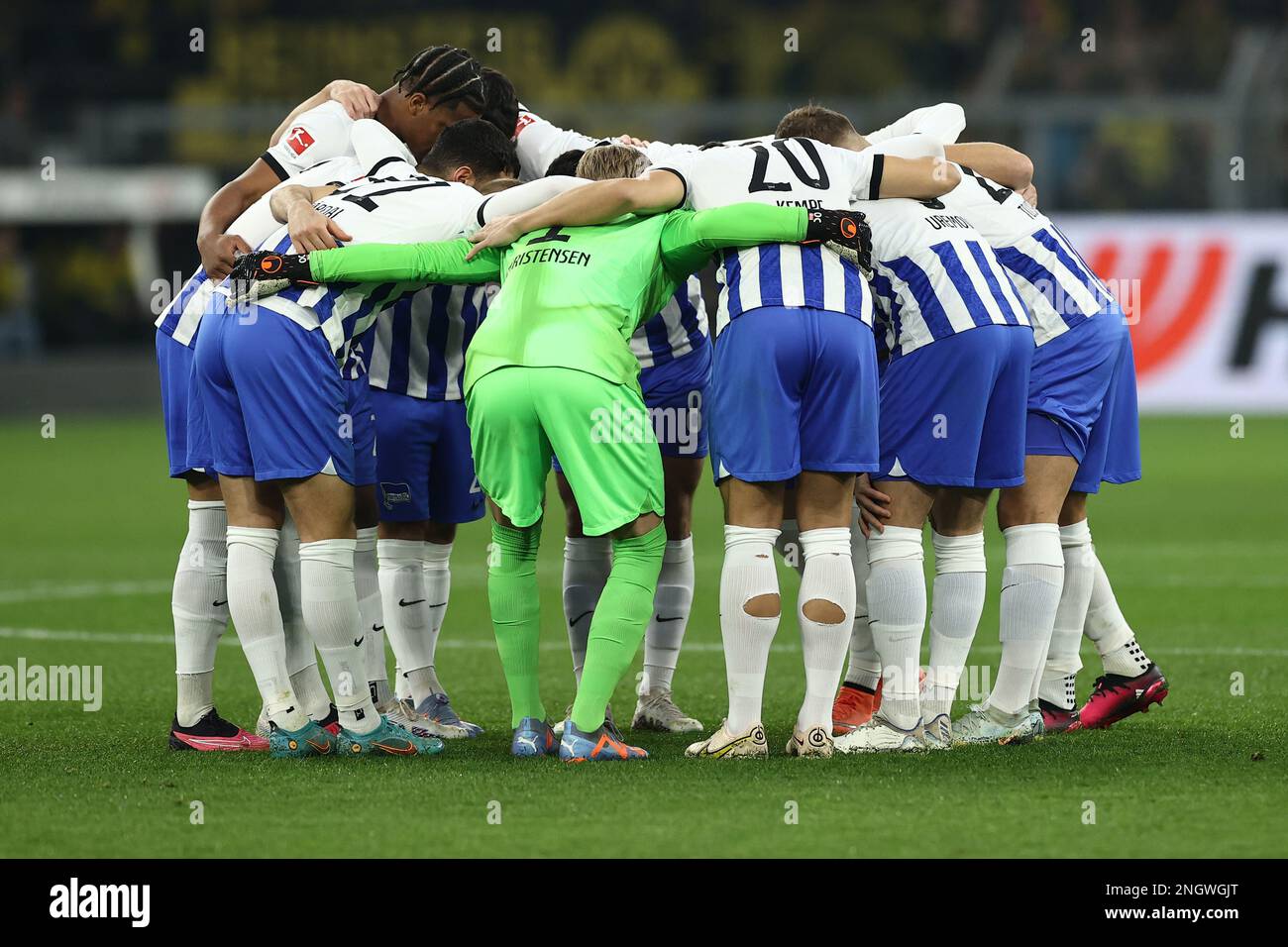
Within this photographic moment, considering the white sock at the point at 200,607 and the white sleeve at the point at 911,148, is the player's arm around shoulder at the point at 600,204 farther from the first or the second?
the white sock at the point at 200,607

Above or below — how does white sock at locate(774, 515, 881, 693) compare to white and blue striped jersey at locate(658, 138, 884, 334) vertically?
below

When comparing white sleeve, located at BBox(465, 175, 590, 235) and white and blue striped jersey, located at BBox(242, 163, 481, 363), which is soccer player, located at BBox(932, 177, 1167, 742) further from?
white and blue striped jersey, located at BBox(242, 163, 481, 363)

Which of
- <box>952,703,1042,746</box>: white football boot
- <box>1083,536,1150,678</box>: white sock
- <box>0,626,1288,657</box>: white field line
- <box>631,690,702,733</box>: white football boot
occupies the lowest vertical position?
<box>0,626,1288,657</box>: white field line

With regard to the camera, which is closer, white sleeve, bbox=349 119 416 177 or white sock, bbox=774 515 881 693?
white sleeve, bbox=349 119 416 177

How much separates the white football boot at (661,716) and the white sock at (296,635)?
3.49 ft

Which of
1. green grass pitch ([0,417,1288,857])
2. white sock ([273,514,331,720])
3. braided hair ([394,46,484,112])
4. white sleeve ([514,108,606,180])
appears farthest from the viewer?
white sleeve ([514,108,606,180])

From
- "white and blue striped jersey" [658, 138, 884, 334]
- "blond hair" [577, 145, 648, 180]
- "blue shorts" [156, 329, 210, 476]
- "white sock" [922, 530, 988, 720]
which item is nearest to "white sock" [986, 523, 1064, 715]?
"white sock" [922, 530, 988, 720]

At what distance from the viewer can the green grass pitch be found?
4137 millimetres

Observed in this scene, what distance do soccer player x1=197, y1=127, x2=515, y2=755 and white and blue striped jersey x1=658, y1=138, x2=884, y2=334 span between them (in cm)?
75

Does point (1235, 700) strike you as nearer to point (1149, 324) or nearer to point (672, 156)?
point (672, 156)

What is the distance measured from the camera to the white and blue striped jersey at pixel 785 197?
511 cm

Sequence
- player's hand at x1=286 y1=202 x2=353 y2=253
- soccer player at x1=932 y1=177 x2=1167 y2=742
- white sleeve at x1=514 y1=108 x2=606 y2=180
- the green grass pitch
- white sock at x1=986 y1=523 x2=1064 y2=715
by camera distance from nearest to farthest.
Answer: the green grass pitch
player's hand at x1=286 y1=202 x2=353 y2=253
white sock at x1=986 y1=523 x2=1064 y2=715
soccer player at x1=932 y1=177 x2=1167 y2=742
white sleeve at x1=514 y1=108 x2=606 y2=180

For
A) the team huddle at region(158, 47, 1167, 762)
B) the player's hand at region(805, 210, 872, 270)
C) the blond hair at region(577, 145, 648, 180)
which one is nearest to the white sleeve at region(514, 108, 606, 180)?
the team huddle at region(158, 47, 1167, 762)
